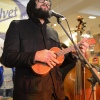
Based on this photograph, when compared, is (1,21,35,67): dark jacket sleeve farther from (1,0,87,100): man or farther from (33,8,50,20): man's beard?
(33,8,50,20): man's beard

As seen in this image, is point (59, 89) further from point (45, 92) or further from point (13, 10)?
point (13, 10)

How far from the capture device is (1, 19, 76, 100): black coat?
125cm

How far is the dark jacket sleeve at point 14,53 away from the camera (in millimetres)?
1217

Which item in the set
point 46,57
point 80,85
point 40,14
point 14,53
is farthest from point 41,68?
point 80,85

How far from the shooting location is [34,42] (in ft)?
4.45

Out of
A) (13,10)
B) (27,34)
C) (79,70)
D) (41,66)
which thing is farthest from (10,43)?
(79,70)

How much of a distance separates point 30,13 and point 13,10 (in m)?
0.61

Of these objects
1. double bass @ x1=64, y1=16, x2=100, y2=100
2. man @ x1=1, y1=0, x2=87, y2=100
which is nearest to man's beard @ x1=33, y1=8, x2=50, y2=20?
man @ x1=1, y1=0, x2=87, y2=100

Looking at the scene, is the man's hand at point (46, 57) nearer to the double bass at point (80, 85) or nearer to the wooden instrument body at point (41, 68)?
the wooden instrument body at point (41, 68)

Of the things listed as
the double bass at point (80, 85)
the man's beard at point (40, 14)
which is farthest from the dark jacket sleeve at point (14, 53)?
the double bass at point (80, 85)

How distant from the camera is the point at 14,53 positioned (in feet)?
4.09

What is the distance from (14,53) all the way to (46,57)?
0.21 meters

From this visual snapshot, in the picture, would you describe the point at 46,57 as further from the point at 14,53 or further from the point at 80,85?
the point at 80,85

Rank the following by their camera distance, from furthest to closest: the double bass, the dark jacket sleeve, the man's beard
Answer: the double bass → the man's beard → the dark jacket sleeve
